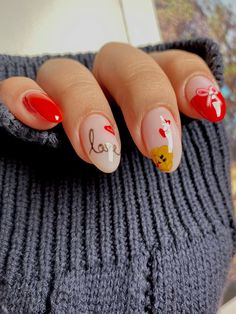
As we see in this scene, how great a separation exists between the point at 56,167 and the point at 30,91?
0.08 meters

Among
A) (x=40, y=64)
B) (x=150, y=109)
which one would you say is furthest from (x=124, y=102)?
(x=40, y=64)

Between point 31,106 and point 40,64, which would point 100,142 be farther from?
point 40,64

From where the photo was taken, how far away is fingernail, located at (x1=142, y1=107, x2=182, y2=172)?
35 cm

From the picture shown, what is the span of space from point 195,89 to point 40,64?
188 mm

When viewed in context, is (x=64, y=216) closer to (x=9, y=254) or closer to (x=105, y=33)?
(x=9, y=254)

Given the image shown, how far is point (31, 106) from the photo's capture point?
1.20 ft

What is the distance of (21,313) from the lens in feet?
1.21

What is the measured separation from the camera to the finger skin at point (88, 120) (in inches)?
13.8

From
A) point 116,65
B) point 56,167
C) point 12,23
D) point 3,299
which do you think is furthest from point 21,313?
point 12,23

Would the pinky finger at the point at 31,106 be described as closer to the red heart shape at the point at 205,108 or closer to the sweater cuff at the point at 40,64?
the sweater cuff at the point at 40,64

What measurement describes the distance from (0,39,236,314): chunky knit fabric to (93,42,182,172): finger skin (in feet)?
0.10

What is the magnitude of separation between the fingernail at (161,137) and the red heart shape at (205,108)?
4cm

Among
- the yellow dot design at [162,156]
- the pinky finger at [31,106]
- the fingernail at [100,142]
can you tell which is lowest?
the yellow dot design at [162,156]

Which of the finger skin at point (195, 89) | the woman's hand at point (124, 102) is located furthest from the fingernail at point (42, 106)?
the finger skin at point (195, 89)
